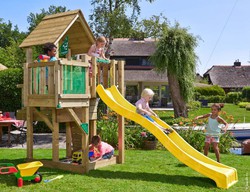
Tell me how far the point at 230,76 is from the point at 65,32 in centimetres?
4767

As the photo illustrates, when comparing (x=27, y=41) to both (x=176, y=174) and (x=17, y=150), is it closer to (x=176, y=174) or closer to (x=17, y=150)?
(x=17, y=150)

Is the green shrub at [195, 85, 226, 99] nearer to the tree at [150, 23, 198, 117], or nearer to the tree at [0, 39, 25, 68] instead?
the tree at [0, 39, 25, 68]

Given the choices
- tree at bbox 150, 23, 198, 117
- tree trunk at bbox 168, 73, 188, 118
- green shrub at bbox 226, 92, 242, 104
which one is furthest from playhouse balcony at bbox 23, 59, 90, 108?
green shrub at bbox 226, 92, 242, 104

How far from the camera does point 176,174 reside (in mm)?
7551

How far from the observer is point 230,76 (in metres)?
53.7

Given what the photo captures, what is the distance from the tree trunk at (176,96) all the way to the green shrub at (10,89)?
829 cm

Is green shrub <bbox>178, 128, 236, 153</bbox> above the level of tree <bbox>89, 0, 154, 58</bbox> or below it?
below

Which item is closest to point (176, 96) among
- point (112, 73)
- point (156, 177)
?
point (112, 73)

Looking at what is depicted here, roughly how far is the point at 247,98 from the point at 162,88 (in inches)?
410

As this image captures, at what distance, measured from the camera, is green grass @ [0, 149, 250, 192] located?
6336 mm

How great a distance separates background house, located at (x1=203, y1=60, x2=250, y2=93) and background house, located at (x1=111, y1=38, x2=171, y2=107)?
17.9 m

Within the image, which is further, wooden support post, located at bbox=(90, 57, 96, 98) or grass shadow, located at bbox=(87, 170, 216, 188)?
wooden support post, located at bbox=(90, 57, 96, 98)

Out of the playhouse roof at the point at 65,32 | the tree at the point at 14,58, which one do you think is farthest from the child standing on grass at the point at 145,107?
the tree at the point at 14,58

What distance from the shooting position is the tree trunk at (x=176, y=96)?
63.1ft
